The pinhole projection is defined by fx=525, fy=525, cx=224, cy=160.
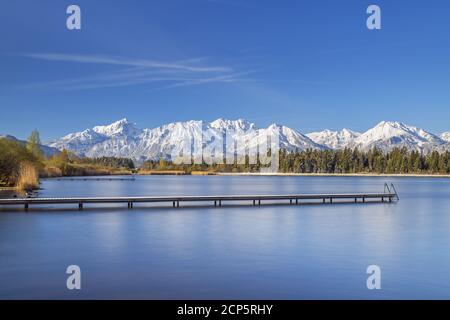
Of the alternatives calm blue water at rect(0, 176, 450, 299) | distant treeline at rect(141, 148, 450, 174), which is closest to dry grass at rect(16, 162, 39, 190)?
calm blue water at rect(0, 176, 450, 299)

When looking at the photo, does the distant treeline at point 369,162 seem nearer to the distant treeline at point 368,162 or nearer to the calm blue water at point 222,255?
the distant treeline at point 368,162

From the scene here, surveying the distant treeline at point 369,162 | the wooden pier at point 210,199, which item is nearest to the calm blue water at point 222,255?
the wooden pier at point 210,199

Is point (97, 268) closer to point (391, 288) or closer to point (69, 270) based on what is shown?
point (69, 270)

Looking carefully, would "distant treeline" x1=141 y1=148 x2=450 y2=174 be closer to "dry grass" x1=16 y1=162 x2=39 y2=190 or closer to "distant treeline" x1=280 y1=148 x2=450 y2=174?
"distant treeline" x1=280 y1=148 x2=450 y2=174

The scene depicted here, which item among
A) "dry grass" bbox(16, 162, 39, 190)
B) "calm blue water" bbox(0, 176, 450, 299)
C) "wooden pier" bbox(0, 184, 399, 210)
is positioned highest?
"dry grass" bbox(16, 162, 39, 190)

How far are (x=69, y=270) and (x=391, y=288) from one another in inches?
400

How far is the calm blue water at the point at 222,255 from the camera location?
15016 millimetres

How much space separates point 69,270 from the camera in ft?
56.4

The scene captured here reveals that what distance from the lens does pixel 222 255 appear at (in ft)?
67.4

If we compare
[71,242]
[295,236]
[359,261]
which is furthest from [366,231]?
[71,242]

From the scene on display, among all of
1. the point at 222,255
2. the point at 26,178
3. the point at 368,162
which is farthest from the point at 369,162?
the point at 222,255

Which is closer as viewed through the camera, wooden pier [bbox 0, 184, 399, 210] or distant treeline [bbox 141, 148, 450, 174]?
wooden pier [bbox 0, 184, 399, 210]

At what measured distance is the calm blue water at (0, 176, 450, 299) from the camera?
49.3 ft
